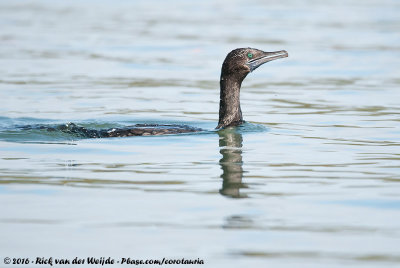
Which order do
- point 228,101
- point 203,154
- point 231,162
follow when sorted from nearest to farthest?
1. point 231,162
2. point 203,154
3. point 228,101

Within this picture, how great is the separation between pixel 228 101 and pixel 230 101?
0.03 m

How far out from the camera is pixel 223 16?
2789cm

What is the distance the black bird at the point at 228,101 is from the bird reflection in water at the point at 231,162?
1.01 feet

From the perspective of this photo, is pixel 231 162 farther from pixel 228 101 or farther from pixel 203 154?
pixel 228 101

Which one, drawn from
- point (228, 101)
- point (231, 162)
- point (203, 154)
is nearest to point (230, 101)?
point (228, 101)

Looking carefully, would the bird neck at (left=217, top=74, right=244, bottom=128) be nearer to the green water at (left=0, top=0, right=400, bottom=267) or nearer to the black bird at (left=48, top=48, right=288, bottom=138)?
the black bird at (left=48, top=48, right=288, bottom=138)

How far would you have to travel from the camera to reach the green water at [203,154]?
604cm

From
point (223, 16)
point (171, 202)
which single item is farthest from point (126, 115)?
point (223, 16)

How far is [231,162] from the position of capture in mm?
9078

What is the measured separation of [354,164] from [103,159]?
2762 millimetres

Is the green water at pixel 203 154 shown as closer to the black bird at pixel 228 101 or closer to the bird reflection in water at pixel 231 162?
the bird reflection in water at pixel 231 162

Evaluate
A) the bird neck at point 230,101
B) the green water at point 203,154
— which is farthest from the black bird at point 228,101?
the green water at point 203,154

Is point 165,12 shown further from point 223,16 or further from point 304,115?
point 304,115

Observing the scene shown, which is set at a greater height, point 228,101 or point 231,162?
point 228,101
